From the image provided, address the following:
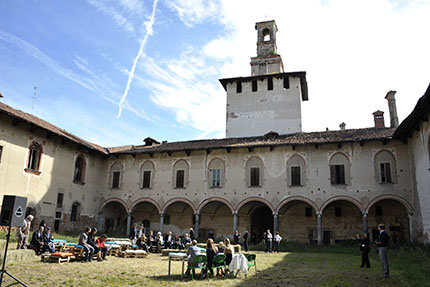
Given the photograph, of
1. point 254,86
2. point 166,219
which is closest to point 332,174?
point 254,86

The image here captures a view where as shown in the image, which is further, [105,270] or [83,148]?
[83,148]

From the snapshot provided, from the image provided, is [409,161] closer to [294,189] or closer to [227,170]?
[294,189]

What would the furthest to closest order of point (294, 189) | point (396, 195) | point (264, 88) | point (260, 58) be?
point (260, 58)
point (264, 88)
point (294, 189)
point (396, 195)

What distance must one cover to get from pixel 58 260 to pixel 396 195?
19415 mm

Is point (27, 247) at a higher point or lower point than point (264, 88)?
lower

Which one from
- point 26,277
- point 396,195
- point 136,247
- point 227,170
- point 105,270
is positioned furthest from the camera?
point 227,170

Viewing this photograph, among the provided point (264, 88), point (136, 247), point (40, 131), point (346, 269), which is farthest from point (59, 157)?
point (346, 269)

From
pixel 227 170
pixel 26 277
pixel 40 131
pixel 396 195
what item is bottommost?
pixel 26 277

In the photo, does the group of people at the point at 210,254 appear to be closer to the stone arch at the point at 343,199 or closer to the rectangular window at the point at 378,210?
the stone arch at the point at 343,199

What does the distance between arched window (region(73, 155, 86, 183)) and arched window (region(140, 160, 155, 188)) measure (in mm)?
4338

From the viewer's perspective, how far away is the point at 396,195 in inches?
895

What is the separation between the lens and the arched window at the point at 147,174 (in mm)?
28688

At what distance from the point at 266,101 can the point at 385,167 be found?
12.1 metres

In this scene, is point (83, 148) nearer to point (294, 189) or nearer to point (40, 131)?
point (40, 131)
